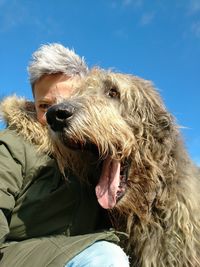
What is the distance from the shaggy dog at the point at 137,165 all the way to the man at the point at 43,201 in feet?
0.75

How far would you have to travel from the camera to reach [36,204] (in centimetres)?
471

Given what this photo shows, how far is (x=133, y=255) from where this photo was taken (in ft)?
15.9

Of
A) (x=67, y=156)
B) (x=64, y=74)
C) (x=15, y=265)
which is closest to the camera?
(x=15, y=265)

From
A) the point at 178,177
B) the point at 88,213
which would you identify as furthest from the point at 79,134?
the point at 178,177

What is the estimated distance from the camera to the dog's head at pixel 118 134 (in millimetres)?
4559

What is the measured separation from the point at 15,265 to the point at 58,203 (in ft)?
2.49

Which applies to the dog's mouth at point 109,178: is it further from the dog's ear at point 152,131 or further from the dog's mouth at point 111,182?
the dog's ear at point 152,131

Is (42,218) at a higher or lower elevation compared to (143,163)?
lower

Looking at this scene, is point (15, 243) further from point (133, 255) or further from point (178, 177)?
point (178, 177)

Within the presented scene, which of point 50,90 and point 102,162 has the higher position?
point 50,90

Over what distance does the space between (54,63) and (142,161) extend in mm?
1562

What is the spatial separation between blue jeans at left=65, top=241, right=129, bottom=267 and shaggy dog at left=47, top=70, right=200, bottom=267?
24.7 inches

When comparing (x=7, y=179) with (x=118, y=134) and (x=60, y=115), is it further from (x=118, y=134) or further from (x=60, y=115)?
(x=118, y=134)

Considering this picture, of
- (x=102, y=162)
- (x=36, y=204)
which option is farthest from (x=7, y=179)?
(x=102, y=162)
